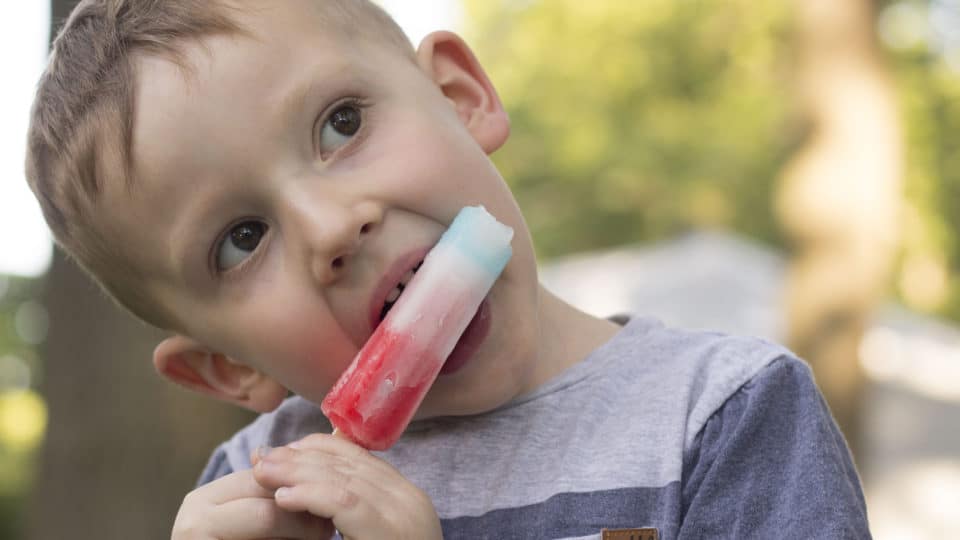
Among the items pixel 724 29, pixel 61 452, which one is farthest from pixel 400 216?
pixel 724 29

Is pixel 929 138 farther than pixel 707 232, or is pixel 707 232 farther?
pixel 929 138

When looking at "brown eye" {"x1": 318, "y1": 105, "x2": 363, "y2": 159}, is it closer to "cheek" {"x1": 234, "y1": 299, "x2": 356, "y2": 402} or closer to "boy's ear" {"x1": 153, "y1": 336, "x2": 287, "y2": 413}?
"cheek" {"x1": 234, "y1": 299, "x2": 356, "y2": 402}

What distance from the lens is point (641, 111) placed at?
65.5 feet

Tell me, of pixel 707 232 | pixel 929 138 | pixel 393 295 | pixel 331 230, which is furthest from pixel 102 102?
pixel 929 138

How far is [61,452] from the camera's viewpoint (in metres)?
4.55

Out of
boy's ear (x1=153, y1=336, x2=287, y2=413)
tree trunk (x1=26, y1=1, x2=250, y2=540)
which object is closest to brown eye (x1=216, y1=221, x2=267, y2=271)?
boy's ear (x1=153, y1=336, x2=287, y2=413)

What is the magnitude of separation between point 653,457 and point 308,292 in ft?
2.17

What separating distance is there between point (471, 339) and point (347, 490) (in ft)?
1.25

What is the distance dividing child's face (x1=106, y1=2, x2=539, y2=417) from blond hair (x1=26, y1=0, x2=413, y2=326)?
4cm

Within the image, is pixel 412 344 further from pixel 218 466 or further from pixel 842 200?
pixel 842 200

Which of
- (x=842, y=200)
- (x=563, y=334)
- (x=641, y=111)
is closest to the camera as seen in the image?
(x=563, y=334)

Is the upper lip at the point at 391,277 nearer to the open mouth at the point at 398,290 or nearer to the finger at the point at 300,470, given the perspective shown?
the open mouth at the point at 398,290

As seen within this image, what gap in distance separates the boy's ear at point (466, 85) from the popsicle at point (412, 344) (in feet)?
1.61

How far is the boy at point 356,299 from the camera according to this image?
1.78 m
